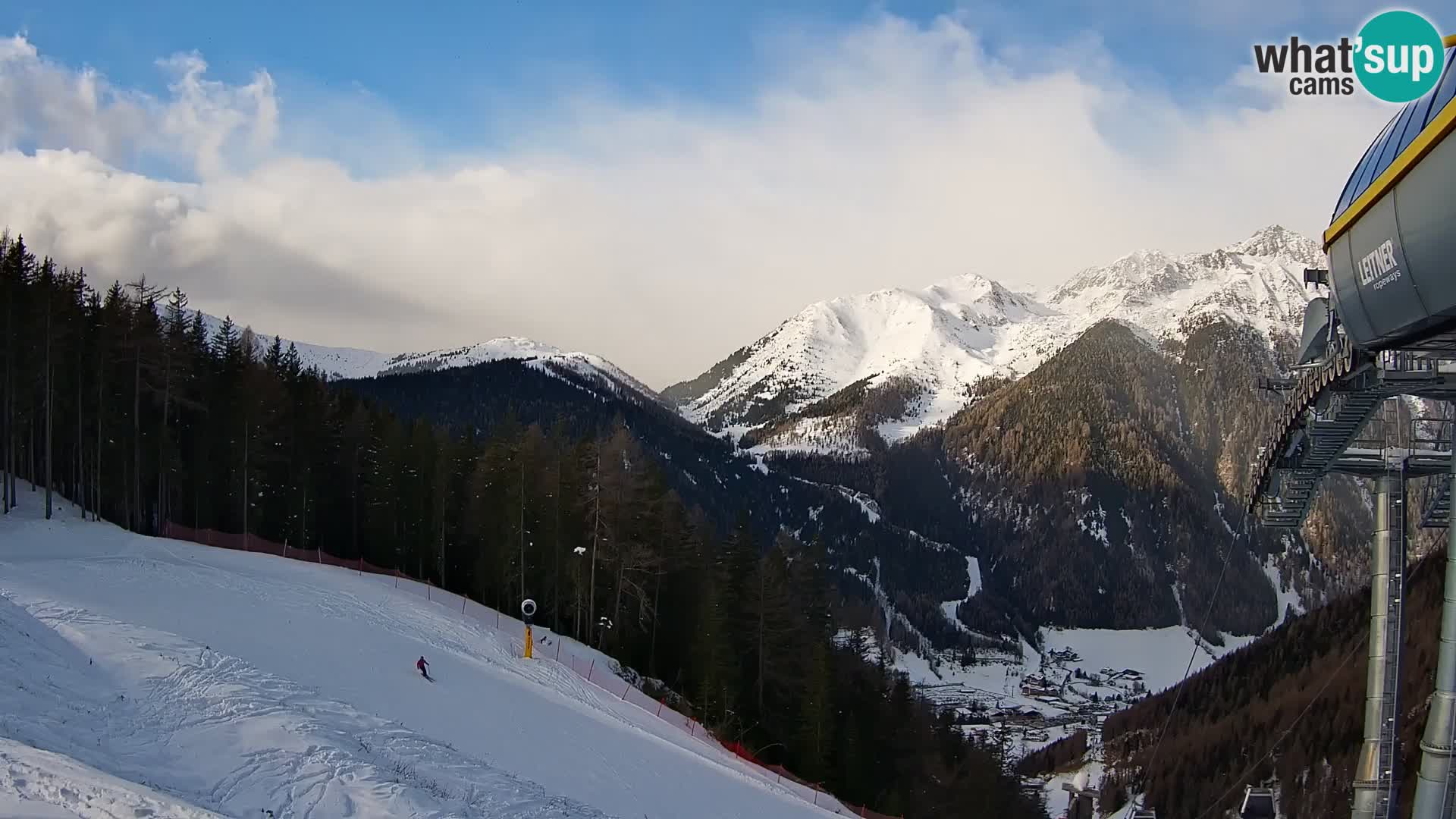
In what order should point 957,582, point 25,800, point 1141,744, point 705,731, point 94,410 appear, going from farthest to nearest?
point 957,582
point 1141,744
point 94,410
point 705,731
point 25,800

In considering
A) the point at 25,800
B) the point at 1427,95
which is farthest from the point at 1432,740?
the point at 25,800

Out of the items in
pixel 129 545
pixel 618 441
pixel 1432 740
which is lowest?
pixel 129 545

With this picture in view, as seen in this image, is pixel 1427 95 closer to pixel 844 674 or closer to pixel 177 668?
pixel 177 668

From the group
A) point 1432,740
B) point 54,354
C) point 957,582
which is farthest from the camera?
point 957,582

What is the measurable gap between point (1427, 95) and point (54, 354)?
1904 inches

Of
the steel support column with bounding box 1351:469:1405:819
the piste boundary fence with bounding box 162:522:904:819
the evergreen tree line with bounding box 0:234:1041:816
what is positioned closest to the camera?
the steel support column with bounding box 1351:469:1405:819

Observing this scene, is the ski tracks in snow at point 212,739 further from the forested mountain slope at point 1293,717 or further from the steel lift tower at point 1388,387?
the forested mountain slope at point 1293,717

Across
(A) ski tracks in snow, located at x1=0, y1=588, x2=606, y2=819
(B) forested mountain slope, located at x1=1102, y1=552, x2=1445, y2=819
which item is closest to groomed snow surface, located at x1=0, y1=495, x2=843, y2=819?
(A) ski tracks in snow, located at x1=0, y1=588, x2=606, y2=819

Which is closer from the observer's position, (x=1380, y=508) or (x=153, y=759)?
(x=153, y=759)

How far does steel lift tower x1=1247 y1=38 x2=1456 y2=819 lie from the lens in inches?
384

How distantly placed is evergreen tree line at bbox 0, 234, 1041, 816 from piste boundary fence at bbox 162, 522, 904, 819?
2.40 metres

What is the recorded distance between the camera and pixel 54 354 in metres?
40.9

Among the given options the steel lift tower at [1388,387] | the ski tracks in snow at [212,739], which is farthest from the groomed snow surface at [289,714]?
the steel lift tower at [1388,387]

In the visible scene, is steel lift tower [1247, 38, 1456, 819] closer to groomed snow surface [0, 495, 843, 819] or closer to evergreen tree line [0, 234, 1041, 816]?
groomed snow surface [0, 495, 843, 819]
